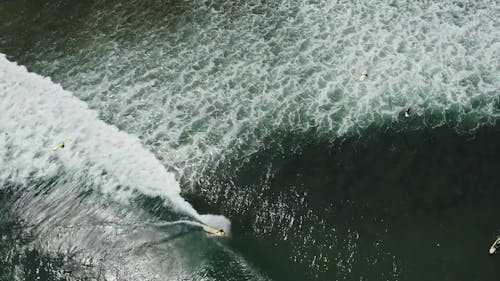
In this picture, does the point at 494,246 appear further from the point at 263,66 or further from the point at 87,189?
the point at 87,189

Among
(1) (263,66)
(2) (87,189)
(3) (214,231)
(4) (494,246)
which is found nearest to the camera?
(4) (494,246)

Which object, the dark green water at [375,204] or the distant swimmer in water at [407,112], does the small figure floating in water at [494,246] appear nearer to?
the dark green water at [375,204]

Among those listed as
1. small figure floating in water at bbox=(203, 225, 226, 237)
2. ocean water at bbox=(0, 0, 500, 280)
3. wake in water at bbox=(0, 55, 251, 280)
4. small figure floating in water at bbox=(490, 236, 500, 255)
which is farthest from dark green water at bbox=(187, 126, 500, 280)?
wake in water at bbox=(0, 55, 251, 280)

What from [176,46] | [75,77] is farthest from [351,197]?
[75,77]

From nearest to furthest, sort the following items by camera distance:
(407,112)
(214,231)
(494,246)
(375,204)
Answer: (494,246) < (214,231) < (375,204) < (407,112)

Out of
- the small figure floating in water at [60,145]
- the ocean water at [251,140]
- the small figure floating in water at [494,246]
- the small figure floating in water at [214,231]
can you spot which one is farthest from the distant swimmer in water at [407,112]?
the small figure floating in water at [60,145]

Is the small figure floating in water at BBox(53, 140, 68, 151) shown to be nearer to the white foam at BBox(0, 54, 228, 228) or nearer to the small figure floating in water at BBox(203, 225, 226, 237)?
the white foam at BBox(0, 54, 228, 228)

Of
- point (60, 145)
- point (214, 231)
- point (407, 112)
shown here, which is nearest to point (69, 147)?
point (60, 145)
